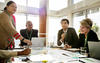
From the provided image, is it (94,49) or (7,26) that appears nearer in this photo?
(94,49)

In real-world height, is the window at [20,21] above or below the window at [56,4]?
below

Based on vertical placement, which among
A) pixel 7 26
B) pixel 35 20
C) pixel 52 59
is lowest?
pixel 52 59

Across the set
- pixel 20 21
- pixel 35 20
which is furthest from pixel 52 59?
pixel 35 20

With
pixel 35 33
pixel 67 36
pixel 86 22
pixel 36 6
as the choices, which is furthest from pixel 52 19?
pixel 86 22

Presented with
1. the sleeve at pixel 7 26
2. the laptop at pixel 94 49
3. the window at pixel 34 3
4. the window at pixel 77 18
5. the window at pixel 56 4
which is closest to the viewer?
the laptop at pixel 94 49

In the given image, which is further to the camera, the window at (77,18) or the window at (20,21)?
the window at (20,21)

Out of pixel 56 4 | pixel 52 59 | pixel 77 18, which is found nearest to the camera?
pixel 52 59

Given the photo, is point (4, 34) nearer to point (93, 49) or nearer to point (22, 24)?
point (93, 49)

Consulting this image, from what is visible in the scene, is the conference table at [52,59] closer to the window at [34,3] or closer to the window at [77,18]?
the window at [77,18]

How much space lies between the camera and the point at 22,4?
15.6 ft

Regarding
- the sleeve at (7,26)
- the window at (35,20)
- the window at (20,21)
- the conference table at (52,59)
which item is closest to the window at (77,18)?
the window at (35,20)

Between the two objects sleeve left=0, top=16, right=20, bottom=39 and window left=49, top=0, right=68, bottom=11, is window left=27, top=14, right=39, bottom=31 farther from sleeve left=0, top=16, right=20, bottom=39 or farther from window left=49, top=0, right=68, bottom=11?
sleeve left=0, top=16, right=20, bottom=39

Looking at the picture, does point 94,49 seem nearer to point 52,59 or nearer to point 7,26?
point 52,59

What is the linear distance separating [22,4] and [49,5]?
1.49 metres
